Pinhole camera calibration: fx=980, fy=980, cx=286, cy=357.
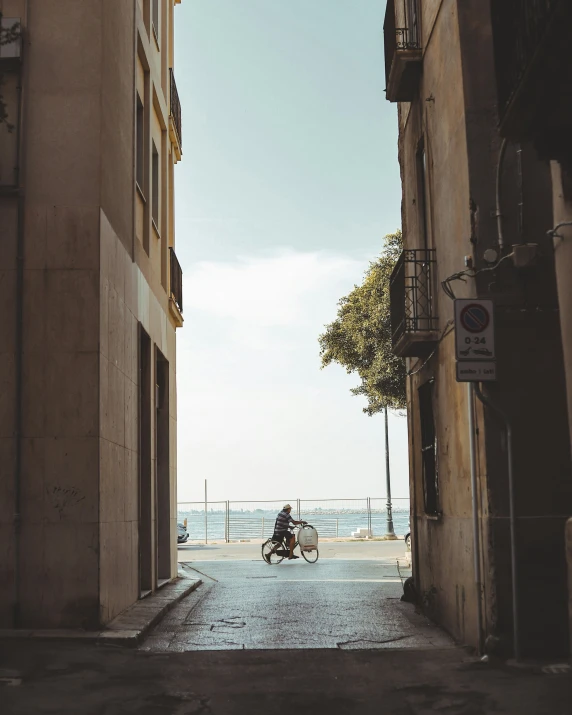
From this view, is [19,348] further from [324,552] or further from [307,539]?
[324,552]

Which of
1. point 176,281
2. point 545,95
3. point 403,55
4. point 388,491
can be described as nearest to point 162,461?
point 176,281

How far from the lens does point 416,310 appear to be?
12133 millimetres

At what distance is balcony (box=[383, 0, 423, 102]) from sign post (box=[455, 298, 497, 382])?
15.1 feet

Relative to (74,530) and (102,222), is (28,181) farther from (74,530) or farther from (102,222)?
(74,530)

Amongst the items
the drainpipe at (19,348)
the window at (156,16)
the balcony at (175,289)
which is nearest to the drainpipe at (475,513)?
the drainpipe at (19,348)

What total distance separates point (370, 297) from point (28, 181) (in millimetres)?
20461

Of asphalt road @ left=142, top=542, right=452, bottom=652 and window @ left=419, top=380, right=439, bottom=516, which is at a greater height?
window @ left=419, top=380, right=439, bottom=516

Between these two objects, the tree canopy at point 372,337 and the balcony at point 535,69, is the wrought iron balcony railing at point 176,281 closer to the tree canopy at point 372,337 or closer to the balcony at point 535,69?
the tree canopy at point 372,337

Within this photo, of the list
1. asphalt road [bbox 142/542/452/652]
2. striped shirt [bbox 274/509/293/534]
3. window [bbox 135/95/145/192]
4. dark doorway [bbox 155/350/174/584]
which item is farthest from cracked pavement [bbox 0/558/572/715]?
striped shirt [bbox 274/509/293/534]

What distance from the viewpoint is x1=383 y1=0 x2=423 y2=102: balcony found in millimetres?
12461

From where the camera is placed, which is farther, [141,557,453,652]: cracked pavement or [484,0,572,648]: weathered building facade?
[141,557,453,652]: cracked pavement

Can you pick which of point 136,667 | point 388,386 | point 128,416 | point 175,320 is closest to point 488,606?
point 136,667

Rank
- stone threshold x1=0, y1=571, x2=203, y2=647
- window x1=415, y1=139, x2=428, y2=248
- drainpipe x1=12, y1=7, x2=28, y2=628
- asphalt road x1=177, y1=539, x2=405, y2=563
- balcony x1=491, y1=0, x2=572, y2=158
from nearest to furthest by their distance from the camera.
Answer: balcony x1=491, y1=0, x2=572, y2=158 → stone threshold x1=0, y1=571, x2=203, y2=647 → drainpipe x1=12, y1=7, x2=28, y2=628 → window x1=415, y1=139, x2=428, y2=248 → asphalt road x1=177, y1=539, x2=405, y2=563

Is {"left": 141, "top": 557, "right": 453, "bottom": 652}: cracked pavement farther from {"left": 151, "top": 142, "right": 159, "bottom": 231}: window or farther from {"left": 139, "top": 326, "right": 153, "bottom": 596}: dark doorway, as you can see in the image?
{"left": 151, "top": 142, "right": 159, "bottom": 231}: window
